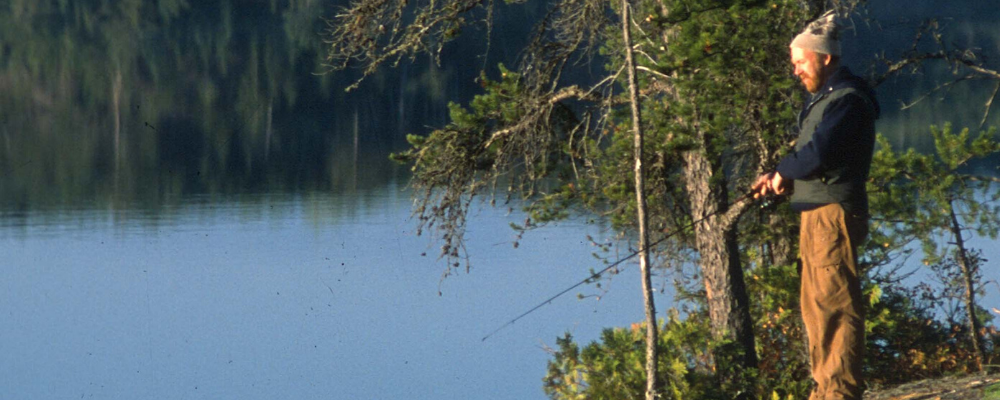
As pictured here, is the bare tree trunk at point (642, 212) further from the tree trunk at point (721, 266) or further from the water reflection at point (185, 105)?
the water reflection at point (185, 105)

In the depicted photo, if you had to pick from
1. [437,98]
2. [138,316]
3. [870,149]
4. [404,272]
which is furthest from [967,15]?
[870,149]

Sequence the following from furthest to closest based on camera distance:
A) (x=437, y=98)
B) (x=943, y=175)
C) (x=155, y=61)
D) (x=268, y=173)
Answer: (x=155, y=61) < (x=437, y=98) < (x=268, y=173) < (x=943, y=175)

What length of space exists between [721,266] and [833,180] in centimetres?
315

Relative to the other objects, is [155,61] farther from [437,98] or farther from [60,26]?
[437,98]

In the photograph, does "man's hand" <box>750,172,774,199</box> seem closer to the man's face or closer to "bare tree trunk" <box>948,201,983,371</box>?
the man's face

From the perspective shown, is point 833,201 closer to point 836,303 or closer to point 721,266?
point 836,303

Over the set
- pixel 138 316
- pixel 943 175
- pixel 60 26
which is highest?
pixel 60 26

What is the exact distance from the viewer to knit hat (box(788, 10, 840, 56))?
449 centimetres

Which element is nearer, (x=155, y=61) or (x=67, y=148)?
Answer: (x=67, y=148)

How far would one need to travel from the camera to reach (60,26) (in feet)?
160

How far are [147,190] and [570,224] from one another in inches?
488

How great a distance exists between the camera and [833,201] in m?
4.50

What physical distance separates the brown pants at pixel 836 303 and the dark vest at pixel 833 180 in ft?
0.12

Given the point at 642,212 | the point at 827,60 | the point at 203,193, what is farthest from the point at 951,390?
the point at 203,193
